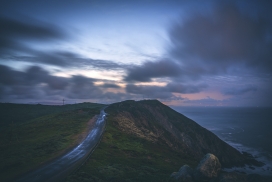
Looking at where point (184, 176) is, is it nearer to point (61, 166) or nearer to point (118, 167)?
point (118, 167)

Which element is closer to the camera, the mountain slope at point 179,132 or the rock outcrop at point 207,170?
the rock outcrop at point 207,170

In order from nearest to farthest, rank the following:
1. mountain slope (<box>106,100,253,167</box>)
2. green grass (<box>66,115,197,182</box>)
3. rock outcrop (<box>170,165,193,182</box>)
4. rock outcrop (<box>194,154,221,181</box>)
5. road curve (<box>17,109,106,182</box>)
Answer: road curve (<box>17,109,106,182</box>) → rock outcrop (<box>194,154,221,181</box>) → rock outcrop (<box>170,165,193,182</box>) → green grass (<box>66,115,197,182</box>) → mountain slope (<box>106,100,253,167</box>)

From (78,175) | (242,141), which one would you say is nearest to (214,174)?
(78,175)

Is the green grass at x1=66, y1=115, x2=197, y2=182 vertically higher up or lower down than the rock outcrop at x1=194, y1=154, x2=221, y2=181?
lower down

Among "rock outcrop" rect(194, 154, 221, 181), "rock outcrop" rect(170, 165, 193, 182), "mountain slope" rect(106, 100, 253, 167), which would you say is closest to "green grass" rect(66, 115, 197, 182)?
"rock outcrop" rect(170, 165, 193, 182)

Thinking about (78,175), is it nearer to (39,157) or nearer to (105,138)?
(39,157)

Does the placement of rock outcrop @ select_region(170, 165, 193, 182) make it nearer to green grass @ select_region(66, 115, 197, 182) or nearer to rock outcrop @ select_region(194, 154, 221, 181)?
rock outcrop @ select_region(194, 154, 221, 181)

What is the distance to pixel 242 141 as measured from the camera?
423 feet

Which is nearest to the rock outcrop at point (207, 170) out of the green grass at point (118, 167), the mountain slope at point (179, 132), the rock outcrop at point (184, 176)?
the rock outcrop at point (184, 176)

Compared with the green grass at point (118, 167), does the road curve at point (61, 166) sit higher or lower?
higher

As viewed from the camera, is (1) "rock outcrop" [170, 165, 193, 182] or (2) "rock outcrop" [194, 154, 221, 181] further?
(1) "rock outcrop" [170, 165, 193, 182]

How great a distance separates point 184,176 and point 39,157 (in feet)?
78.9

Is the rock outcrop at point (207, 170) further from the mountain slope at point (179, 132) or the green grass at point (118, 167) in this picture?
the mountain slope at point (179, 132)

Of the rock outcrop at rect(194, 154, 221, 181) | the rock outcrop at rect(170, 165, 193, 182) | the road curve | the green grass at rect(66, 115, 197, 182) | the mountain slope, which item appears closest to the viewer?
the road curve
